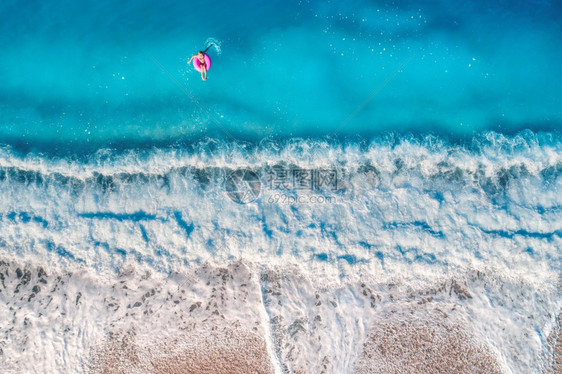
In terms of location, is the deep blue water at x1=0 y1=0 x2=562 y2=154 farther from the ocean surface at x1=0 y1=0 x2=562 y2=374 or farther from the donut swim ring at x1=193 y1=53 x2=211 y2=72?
the donut swim ring at x1=193 y1=53 x2=211 y2=72

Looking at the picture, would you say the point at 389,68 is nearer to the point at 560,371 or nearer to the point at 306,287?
the point at 306,287

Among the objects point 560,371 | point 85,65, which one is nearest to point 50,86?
point 85,65

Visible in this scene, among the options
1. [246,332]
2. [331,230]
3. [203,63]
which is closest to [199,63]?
[203,63]

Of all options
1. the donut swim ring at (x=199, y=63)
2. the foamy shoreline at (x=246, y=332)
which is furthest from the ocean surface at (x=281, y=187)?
the donut swim ring at (x=199, y=63)

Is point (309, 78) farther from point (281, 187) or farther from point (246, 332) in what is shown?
point (246, 332)

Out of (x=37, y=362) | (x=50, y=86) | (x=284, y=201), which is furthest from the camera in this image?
(x=50, y=86)

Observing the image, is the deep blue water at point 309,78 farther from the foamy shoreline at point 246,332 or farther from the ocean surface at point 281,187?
the foamy shoreline at point 246,332
